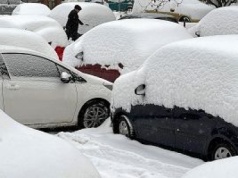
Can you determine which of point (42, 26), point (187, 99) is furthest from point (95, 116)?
point (42, 26)

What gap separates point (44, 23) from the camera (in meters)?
18.7

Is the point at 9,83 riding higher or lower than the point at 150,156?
higher

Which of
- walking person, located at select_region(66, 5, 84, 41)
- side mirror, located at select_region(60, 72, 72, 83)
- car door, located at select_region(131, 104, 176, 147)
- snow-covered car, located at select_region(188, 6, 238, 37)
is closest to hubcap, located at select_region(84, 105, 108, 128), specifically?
side mirror, located at select_region(60, 72, 72, 83)

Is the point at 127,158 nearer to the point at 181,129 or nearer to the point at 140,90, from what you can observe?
the point at 181,129

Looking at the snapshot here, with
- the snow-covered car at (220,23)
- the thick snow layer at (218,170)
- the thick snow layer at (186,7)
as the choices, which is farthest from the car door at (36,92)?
the thick snow layer at (186,7)

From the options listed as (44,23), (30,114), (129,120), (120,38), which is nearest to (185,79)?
(129,120)

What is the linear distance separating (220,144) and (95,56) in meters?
5.34

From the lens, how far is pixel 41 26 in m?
18.7

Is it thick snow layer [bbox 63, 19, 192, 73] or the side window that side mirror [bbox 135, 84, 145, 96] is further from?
thick snow layer [bbox 63, 19, 192, 73]

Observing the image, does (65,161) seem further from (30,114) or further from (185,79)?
(30,114)

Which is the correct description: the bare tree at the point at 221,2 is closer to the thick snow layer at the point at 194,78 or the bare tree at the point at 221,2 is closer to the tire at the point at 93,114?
the tire at the point at 93,114

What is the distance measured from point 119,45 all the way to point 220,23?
4.24 meters

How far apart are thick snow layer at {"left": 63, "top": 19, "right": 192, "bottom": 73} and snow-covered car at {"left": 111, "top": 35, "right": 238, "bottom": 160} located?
2.47m

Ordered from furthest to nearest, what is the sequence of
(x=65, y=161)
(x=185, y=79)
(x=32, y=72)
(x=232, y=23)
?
(x=232, y=23) < (x=32, y=72) < (x=185, y=79) < (x=65, y=161)
